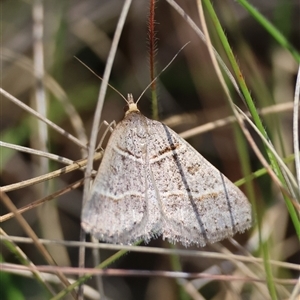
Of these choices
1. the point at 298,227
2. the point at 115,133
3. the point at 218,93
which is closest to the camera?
the point at 298,227

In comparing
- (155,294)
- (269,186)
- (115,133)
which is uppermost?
(115,133)

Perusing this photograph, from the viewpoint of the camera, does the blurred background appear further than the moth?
Yes

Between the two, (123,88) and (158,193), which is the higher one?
(123,88)

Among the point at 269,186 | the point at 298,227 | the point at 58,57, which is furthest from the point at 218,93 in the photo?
the point at 298,227

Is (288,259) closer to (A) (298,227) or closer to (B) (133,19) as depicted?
(A) (298,227)

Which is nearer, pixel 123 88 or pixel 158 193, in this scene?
pixel 158 193

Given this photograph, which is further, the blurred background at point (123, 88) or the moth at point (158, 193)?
the blurred background at point (123, 88)

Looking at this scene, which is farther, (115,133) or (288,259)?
(288,259)

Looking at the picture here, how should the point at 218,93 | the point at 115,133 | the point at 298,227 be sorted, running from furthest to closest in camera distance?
the point at 218,93 < the point at 115,133 < the point at 298,227
